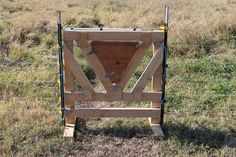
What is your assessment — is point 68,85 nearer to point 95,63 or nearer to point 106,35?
point 95,63

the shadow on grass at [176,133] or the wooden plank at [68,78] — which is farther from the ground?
the wooden plank at [68,78]

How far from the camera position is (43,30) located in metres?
10.8

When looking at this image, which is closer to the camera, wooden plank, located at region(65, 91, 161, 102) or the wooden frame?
the wooden frame

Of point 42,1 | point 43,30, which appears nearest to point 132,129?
point 43,30

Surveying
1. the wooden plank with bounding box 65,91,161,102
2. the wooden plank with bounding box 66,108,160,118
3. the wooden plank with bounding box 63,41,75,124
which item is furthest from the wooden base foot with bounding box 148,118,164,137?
the wooden plank with bounding box 63,41,75,124

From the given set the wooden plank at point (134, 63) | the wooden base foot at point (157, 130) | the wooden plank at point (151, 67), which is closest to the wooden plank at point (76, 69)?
the wooden plank at point (134, 63)

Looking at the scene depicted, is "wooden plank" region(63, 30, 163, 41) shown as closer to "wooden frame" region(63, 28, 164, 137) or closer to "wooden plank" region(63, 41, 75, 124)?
"wooden frame" region(63, 28, 164, 137)

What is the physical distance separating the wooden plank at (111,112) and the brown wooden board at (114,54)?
Result: 46 cm

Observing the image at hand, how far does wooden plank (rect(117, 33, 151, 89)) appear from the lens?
5199 millimetres

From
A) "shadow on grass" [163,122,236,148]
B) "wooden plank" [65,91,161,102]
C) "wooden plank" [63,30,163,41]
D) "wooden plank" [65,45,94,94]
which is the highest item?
"wooden plank" [63,30,163,41]

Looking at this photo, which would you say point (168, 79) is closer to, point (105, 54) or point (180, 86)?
point (180, 86)

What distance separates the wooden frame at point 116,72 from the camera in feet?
16.8

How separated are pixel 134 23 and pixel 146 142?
6.77 metres

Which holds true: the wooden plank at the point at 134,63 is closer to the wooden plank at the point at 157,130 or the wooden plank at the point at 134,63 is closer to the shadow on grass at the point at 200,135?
the wooden plank at the point at 157,130
